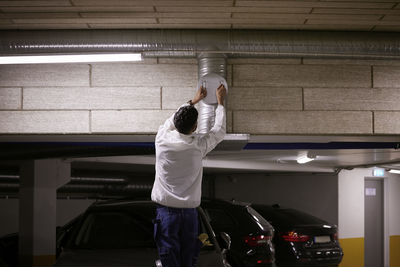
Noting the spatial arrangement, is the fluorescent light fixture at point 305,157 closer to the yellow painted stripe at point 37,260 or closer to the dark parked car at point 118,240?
the dark parked car at point 118,240

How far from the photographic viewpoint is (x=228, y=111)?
5109mm

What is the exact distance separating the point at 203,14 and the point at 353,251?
501 inches

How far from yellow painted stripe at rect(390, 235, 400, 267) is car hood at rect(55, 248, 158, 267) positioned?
12.4 meters

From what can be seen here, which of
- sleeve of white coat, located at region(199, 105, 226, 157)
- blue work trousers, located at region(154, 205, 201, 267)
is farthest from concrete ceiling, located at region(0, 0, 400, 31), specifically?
blue work trousers, located at region(154, 205, 201, 267)

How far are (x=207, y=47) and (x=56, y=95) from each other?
61.8 inches

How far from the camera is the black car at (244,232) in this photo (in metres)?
8.29

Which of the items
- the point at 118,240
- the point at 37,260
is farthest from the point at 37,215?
the point at 118,240

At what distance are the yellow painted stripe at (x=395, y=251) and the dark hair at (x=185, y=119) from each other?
14.0 metres

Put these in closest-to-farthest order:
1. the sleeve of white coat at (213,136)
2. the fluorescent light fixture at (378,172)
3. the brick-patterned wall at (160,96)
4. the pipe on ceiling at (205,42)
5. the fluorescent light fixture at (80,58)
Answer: the sleeve of white coat at (213,136) → the fluorescent light fixture at (80,58) → the pipe on ceiling at (205,42) → the brick-patterned wall at (160,96) → the fluorescent light fixture at (378,172)

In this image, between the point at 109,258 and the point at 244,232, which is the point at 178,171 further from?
the point at 244,232

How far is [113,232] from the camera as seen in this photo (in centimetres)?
561

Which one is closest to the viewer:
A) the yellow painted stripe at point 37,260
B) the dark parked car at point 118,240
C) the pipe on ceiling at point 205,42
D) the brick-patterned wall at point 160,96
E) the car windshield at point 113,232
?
the pipe on ceiling at point 205,42

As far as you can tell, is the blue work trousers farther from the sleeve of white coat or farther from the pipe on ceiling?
the pipe on ceiling

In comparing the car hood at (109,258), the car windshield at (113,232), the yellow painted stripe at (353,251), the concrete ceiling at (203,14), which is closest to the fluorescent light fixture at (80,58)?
the concrete ceiling at (203,14)
